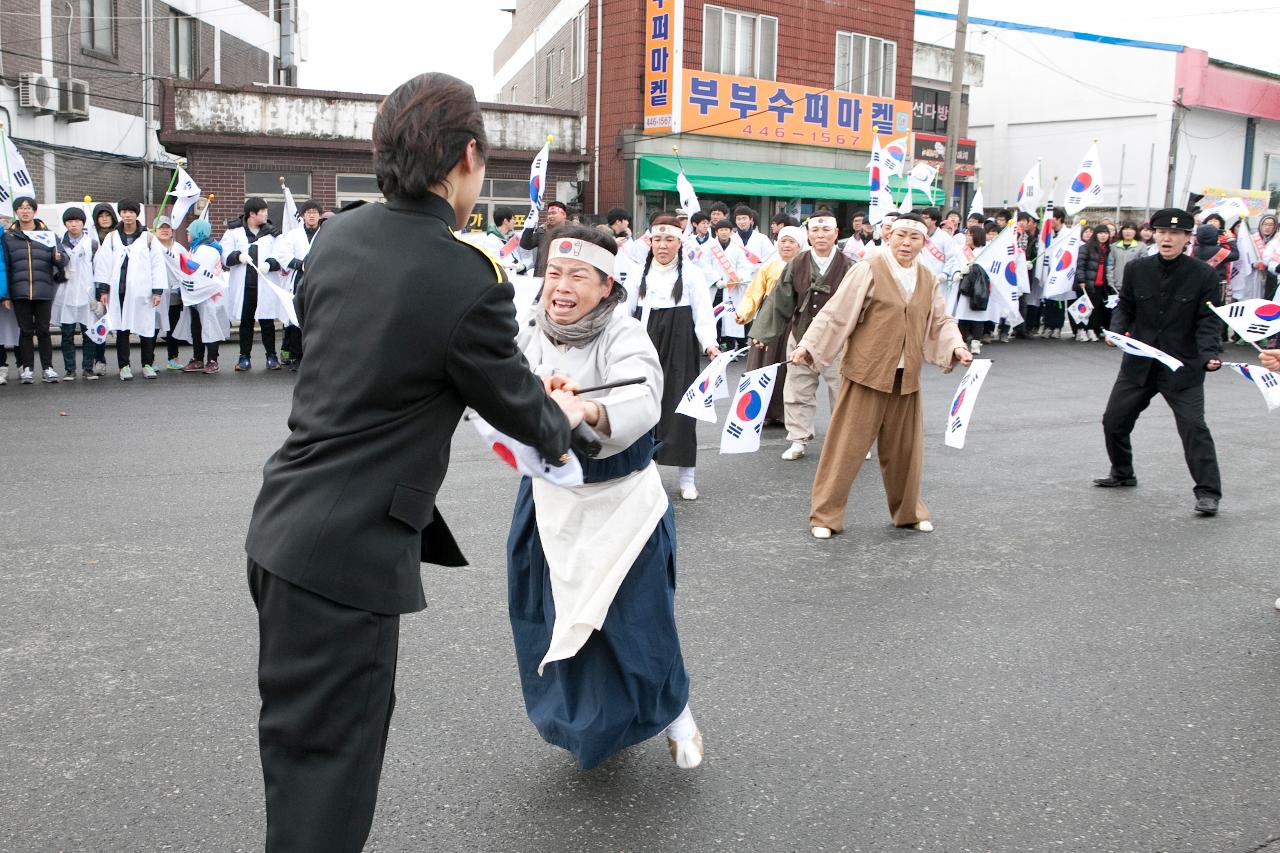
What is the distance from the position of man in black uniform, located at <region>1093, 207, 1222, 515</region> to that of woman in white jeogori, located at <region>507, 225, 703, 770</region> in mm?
4913

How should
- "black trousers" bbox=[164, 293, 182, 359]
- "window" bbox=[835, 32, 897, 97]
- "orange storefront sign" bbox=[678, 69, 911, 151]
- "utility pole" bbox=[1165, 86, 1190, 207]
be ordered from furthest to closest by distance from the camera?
"utility pole" bbox=[1165, 86, 1190, 207] → "window" bbox=[835, 32, 897, 97] → "orange storefront sign" bbox=[678, 69, 911, 151] → "black trousers" bbox=[164, 293, 182, 359]

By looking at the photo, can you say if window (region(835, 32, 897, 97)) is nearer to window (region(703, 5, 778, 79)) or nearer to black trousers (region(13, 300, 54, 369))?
window (region(703, 5, 778, 79))

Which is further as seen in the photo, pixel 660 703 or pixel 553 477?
pixel 660 703

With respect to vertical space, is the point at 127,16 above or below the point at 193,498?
above

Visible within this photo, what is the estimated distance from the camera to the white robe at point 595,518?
11.2ft

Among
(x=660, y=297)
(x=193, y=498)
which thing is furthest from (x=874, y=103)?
(x=193, y=498)

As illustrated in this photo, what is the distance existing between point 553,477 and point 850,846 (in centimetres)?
137

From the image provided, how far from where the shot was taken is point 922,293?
6555 mm

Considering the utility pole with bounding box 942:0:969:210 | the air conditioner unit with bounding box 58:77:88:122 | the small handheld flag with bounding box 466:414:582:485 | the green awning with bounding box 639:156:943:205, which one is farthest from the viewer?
the green awning with bounding box 639:156:943:205

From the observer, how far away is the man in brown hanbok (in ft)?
21.2

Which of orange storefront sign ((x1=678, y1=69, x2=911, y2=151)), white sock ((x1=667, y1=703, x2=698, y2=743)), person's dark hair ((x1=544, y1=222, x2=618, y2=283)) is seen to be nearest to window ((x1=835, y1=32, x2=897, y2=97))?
orange storefront sign ((x1=678, y1=69, x2=911, y2=151))

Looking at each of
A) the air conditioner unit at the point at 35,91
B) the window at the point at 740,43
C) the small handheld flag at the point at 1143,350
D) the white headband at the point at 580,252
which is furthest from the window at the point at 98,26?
the white headband at the point at 580,252

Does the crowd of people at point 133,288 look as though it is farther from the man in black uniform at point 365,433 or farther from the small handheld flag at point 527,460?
the man in black uniform at point 365,433

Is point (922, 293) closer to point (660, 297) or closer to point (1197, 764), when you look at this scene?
point (660, 297)
